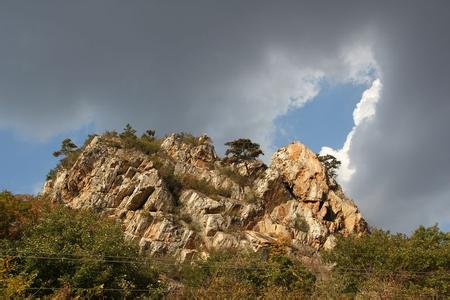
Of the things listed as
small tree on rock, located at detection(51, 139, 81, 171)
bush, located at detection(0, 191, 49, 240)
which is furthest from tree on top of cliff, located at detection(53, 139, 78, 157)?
bush, located at detection(0, 191, 49, 240)

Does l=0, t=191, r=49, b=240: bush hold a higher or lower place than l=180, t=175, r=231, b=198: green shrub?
lower

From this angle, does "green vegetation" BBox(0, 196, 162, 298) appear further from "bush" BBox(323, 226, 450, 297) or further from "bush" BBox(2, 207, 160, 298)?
"bush" BBox(323, 226, 450, 297)

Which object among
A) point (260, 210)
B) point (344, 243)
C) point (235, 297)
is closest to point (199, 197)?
point (260, 210)

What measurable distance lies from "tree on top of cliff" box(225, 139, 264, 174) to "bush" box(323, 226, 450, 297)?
27402 millimetres

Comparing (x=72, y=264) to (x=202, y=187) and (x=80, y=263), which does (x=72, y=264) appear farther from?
(x=202, y=187)

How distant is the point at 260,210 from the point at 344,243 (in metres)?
15.4

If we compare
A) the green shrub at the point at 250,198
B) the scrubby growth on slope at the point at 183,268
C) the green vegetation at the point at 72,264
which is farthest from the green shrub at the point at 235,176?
the green vegetation at the point at 72,264

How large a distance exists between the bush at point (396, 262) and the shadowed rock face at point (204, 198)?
10227mm

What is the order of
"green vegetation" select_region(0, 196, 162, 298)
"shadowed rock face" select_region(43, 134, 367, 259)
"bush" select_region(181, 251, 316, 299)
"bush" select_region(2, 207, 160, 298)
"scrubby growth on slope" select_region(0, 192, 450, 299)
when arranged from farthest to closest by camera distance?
"shadowed rock face" select_region(43, 134, 367, 259) < "bush" select_region(181, 251, 316, 299) < "scrubby growth on slope" select_region(0, 192, 450, 299) < "bush" select_region(2, 207, 160, 298) < "green vegetation" select_region(0, 196, 162, 298)

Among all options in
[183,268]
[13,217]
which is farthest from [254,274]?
[13,217]

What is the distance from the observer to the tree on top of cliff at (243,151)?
235 ft

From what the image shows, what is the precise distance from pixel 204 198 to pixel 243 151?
15870 millimetres

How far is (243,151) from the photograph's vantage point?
7269 centimetres

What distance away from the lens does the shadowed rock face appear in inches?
2071
